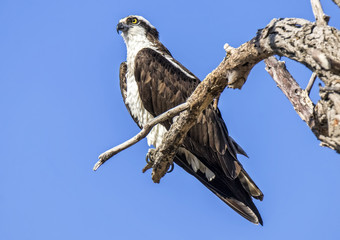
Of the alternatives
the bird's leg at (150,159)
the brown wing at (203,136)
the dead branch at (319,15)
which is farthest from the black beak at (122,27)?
the dead branch at (319,15)

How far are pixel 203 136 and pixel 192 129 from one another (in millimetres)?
163

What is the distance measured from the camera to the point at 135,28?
7.64m

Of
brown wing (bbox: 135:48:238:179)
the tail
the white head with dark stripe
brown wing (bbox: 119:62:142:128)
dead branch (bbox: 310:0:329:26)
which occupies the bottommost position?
the tail

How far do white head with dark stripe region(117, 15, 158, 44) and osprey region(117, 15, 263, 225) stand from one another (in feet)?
1.20

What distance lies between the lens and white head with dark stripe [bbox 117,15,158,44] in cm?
750


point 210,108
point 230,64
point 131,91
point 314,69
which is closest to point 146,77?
point 131,91

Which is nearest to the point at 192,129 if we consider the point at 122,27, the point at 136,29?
the point at 136,29

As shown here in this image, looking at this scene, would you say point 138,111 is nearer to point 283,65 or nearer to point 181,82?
point 181,82

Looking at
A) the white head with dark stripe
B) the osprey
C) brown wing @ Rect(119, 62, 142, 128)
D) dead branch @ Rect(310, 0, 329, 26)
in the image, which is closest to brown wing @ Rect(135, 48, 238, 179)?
the osprey

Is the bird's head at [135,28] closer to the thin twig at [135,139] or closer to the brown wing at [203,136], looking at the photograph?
the brown wing at [203,136]

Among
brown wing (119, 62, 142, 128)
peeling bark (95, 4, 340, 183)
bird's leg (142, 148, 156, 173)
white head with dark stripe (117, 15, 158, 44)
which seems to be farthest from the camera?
white head with dark stripe (117, 15, 158, 44)

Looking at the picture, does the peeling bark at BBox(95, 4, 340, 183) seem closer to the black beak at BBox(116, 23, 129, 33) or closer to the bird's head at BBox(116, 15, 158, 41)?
the bird's head at BBox(116, 15, 158, 41)

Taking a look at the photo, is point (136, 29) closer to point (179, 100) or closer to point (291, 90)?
point (179, 100)

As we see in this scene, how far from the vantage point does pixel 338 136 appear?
3.05 meters
